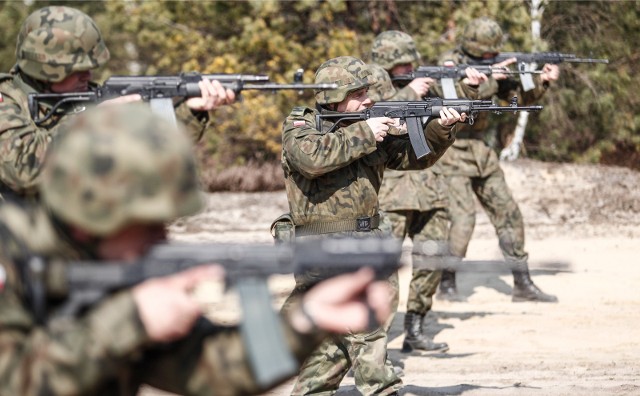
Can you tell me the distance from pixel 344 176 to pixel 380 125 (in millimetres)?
339

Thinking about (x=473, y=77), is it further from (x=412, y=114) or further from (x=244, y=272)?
(x=244, y=272)

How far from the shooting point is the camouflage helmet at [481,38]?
10273mm

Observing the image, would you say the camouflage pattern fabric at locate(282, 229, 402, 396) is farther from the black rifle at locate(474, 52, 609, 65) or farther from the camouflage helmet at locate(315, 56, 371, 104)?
the black rifle at locate(474, 52, 609, 65)

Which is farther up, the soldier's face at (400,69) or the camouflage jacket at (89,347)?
the soldier's face at (400,69)

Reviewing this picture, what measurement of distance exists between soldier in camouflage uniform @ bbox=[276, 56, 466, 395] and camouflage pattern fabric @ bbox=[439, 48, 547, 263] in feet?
12.5

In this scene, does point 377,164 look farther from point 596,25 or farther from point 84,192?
point 596,25

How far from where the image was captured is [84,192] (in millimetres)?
2576

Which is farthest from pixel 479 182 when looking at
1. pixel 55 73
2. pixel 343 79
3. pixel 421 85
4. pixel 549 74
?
pixel 55 73

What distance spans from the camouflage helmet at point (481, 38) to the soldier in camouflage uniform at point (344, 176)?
155 inches

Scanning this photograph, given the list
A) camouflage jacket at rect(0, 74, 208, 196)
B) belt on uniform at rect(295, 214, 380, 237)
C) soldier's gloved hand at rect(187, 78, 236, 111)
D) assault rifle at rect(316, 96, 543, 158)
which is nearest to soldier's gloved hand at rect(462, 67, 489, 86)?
assault rifle at rect(316, 96, 543, 158)

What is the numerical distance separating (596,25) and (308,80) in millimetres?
5043

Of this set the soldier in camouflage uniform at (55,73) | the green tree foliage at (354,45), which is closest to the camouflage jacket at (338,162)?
the soldier in camouflage uniform at (55,73)

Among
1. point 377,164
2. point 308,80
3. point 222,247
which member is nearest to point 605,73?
point 308,80

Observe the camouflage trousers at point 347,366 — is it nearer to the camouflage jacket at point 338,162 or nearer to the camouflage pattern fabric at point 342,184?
the camouflage pattern fabric at point 342,184
